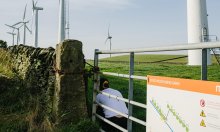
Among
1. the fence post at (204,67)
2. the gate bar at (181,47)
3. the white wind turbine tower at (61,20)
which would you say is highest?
the white wind turbine tower at (61,20)

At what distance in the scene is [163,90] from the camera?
4.73 metres

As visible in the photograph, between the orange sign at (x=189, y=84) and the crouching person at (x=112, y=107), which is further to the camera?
the crouching person at (x=112, y=107)

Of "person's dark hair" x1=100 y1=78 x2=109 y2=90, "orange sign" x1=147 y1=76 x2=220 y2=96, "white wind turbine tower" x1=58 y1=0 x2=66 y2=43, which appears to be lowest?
"person's dark hair" x1=100 y1=78 x2=109 y2=90

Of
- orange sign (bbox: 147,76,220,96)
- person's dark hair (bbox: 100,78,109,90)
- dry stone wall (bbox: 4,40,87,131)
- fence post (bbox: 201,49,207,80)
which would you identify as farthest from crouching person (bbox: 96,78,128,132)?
fence post (bbox: 201,49,207,80)

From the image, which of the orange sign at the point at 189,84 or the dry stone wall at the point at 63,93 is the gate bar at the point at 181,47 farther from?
the dry stone wall at the point at 63,93

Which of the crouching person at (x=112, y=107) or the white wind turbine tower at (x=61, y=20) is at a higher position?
the white wind turbine tower at (x=61, y=20)

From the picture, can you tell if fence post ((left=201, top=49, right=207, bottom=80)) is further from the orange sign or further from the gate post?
the gate post

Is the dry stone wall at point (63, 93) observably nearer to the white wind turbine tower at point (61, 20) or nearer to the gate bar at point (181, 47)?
the gate bar at point (181, 47)

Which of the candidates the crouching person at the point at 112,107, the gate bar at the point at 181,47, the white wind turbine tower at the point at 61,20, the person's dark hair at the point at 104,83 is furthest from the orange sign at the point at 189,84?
the white wind turbine tower at the point at 61,20

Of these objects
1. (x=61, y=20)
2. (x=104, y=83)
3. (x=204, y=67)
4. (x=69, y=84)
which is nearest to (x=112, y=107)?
(x=104, y=83)

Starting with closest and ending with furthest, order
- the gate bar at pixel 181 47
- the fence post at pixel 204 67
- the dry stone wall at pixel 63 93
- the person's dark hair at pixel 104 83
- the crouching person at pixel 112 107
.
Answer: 1. the gate bar at pixel 181 47
2. the fence post at pixel 204 67
3. the crouching person at pixel 112 107
4. the dry stone wall at pixel 63 93
5. the person's dark hair at pixel 104 83

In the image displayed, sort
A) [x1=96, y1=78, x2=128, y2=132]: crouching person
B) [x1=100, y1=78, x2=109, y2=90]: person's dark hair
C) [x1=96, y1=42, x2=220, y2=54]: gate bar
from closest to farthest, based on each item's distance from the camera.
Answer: [x1=96, y1=42, x2=220, y2=54]: gate bar < [x1=96, y1=78, x2=128, y2=132]: crouching person < [x1=100, y1=78, x2=109, y2=90]: person's dark hair

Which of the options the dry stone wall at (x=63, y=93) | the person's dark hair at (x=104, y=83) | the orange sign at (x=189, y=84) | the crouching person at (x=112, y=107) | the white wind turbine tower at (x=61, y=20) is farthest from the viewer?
the white wind turbine tower at (x=61, y=20)

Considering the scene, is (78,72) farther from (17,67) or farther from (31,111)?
(17,67)
